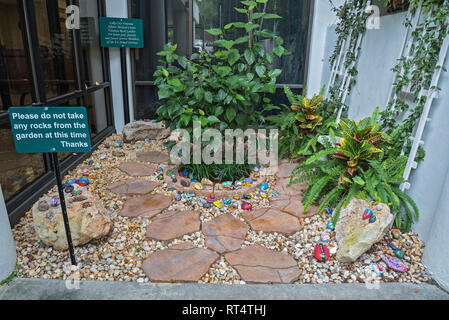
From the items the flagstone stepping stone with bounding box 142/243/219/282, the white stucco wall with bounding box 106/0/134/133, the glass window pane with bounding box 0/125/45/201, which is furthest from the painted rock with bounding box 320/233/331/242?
the white stucco wall with bounding box 106/0/134/133

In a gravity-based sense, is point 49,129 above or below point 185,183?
above

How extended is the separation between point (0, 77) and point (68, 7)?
5.03 ft

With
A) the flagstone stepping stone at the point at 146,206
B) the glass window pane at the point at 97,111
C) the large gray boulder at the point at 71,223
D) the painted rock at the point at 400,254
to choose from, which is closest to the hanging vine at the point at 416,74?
the painted rock at the point at 400,254

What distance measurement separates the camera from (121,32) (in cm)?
437

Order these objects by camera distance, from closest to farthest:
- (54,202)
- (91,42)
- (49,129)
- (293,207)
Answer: (49,129)
(54,202)
(293,207)
(91,42)

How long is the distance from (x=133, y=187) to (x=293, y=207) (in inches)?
65.1

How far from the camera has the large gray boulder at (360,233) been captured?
214 centimetres

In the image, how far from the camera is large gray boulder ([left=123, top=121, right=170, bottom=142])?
14.7 ft

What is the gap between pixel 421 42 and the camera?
2.50m

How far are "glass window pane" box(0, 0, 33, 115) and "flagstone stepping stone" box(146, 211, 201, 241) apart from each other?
1533 millimetres

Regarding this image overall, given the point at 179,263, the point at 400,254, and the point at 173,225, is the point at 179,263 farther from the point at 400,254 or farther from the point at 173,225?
the point at 400,254

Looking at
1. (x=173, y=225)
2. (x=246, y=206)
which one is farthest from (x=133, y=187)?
(x=246, y=206)
